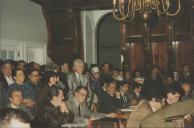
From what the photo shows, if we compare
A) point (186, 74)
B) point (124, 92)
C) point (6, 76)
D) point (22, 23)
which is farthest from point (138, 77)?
point (6, 76)

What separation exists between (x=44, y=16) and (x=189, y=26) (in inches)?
131

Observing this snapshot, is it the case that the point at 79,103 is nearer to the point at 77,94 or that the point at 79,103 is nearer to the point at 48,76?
the point at 77,94

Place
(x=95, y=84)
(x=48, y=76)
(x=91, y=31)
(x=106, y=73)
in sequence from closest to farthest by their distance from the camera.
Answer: (x=48, y=76), (x=95, y=84), (x=106, y=73), (x=91, y=31)

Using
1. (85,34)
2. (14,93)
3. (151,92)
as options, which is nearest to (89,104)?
(14,93)

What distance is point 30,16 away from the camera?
8.70 meters

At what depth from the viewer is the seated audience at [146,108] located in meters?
3.84

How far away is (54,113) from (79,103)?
0.73 meters

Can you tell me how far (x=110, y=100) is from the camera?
645cm

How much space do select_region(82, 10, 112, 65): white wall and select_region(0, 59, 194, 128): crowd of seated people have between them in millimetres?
1981

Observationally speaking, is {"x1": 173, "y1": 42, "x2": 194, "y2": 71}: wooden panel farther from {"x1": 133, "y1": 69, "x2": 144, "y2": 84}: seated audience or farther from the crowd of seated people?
{"x1": 133, "y1": 69, "x2": 144, "y2": 84}: seated audience

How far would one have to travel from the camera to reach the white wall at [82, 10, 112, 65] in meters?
9.91

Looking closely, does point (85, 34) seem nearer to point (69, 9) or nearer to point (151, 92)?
point (69, 9)

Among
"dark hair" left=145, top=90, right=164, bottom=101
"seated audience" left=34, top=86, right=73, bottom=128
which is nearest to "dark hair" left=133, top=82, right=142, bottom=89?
"seated audience" left=34, top=86, right=73, bottom=128

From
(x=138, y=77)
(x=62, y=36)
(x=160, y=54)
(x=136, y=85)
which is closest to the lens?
(x=136, y=85)
